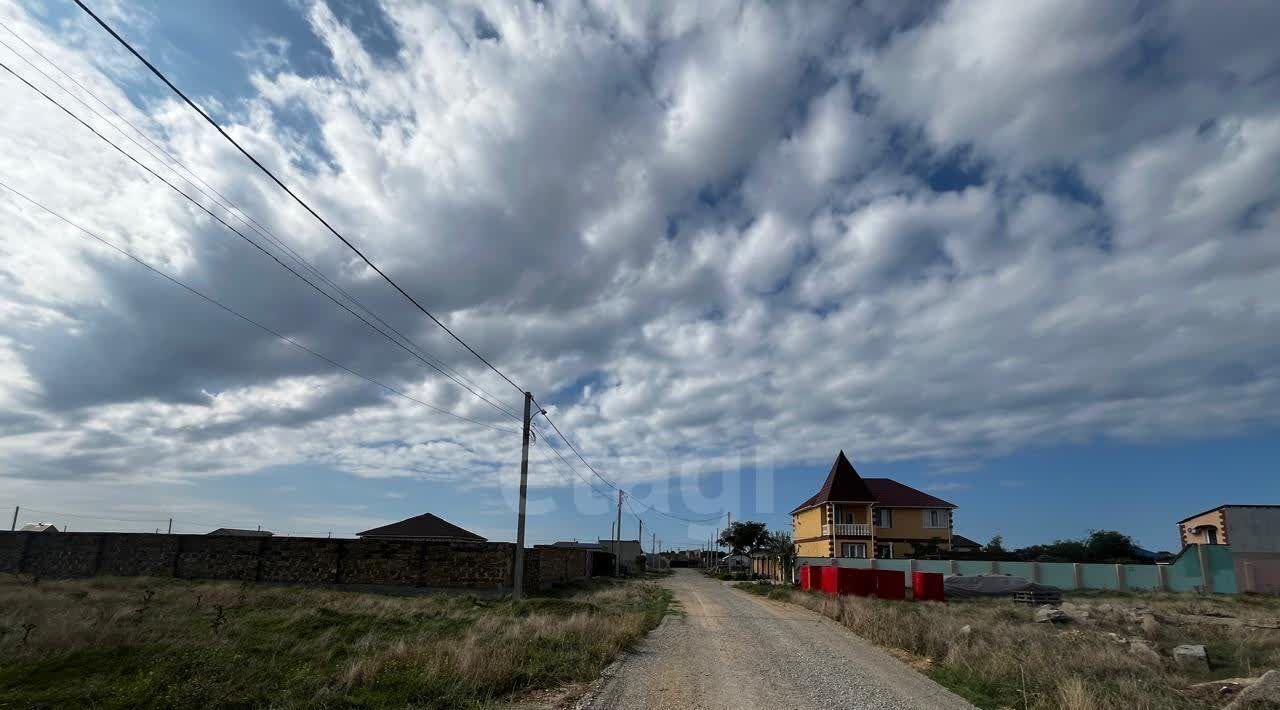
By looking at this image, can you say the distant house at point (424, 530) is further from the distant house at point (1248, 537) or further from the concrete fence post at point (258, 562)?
the distant house at point (1248, 537)

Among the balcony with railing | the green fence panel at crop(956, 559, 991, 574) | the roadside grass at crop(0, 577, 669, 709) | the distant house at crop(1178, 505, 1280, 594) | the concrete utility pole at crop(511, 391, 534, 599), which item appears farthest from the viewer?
the balcony with railing

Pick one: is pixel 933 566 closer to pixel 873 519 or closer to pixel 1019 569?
pixel 1019 569

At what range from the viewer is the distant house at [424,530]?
48.4 metres

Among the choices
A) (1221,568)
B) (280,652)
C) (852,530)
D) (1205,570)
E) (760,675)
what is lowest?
(760,675)

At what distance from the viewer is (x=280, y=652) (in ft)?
41.0

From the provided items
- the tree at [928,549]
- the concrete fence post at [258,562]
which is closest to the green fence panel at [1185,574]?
the tree at [928,549]

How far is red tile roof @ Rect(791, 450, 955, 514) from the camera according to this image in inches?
2044

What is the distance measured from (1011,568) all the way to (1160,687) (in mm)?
29853

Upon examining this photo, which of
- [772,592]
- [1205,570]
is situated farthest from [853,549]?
[1205,570]

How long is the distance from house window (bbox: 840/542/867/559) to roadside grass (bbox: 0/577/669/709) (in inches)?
1366

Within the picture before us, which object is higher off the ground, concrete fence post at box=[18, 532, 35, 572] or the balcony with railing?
the balcony with railing

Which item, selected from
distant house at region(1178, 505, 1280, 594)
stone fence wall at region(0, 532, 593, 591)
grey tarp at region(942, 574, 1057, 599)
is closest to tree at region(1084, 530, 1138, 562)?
distant house at region(1178, 505, 1280, 594)

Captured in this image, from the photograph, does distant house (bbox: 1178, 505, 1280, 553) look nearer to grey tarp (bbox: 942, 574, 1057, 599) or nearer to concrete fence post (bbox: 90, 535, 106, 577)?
grey tarp (bbox: 942, 574, 1057, 599)

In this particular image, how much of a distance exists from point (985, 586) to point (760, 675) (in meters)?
27.4
